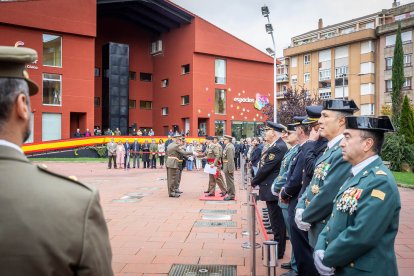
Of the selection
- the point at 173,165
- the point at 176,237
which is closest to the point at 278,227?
the point at 176,237

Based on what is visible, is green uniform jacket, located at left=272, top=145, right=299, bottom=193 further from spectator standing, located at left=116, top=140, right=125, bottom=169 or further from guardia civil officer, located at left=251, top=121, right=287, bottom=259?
spectator standing, located at left=116, top=140, right=125, bottom=169

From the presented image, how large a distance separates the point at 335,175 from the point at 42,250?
9.56ft

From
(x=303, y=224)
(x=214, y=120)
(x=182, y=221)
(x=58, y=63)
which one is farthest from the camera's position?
(x=214, y=120)

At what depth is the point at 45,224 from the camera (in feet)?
4.54

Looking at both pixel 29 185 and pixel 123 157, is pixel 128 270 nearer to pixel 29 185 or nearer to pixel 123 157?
pixel 29 185

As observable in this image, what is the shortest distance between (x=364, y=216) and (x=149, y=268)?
355 centimetres

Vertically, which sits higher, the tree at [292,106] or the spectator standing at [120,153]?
the tree at [292,106]

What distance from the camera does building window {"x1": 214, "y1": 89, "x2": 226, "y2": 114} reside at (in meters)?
42.2

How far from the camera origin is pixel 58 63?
116 ft

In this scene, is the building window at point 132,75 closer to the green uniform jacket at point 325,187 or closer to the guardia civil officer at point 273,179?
the guardia civil officer at point 273,179

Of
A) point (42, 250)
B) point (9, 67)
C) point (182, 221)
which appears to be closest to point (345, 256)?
point (42, 250)

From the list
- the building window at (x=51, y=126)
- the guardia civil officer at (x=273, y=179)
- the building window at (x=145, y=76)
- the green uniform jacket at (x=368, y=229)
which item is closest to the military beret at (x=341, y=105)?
the green uniform jacket at (x=368, y=229)

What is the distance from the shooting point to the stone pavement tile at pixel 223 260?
580 cm

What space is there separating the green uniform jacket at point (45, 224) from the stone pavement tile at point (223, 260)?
179 inches
